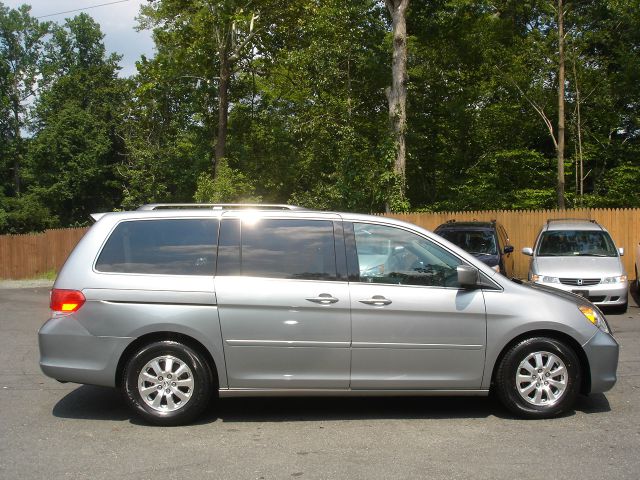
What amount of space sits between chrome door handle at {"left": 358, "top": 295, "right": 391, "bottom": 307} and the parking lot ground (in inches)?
41.3

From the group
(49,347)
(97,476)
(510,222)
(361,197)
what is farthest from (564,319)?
(361,197)

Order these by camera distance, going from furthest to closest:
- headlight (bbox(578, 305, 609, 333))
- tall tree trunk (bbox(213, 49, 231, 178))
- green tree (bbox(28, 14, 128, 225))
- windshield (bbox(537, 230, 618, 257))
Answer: green tree (bbox(28, 14, 128, 225))
tall tree trunk (bbox(213, 49, 231, 178))
windshield (bbox(537, 230, 618, 257))
headlight (bbox(578, 305, 609, 333))

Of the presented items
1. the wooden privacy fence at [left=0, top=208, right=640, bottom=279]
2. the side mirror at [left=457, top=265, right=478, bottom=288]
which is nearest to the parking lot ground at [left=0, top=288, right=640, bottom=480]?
the side mirror at [left=457, top=265, right=478, bottom=288]

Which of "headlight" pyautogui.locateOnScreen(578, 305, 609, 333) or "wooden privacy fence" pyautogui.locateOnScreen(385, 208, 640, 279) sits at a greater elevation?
"wooden privacy fence" pyautogui.locateOnScreen(385, 208, 640, 279)

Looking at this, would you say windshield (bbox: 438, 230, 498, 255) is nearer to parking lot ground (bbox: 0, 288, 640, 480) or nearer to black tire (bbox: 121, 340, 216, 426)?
parking lot ground (bbox: 0, 288, 640, 480)

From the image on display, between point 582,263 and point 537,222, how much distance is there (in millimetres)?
7352

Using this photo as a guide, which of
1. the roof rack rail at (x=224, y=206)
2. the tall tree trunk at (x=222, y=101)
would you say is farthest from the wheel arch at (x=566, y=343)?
the tall tree trunk at (x=222, y=101)

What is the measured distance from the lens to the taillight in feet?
18.5

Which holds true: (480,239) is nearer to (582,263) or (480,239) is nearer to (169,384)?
(582,263)

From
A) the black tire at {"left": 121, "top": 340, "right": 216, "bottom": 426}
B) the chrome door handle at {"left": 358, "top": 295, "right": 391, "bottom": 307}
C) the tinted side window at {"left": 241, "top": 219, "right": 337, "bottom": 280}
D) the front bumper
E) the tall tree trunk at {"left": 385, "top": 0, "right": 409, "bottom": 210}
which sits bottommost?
the black tire at {"left": 121, "top": 340, "right": 216, "bottom": 426}

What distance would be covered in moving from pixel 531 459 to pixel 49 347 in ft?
13.3

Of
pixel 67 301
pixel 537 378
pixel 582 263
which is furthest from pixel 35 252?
pixel 537 378

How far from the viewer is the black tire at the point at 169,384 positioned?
5.57 meters

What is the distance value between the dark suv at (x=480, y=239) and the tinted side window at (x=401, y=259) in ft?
23.3
